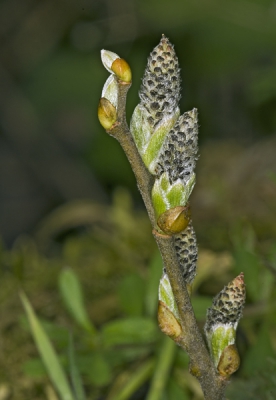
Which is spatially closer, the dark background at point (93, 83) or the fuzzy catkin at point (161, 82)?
the fuzzy catkin at point (161, 82)

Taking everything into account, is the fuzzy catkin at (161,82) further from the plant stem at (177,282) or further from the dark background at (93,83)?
the dark background at (93,83)

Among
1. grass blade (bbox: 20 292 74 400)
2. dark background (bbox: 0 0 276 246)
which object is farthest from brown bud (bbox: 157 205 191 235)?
dark background (bbox: 0 0 276 246)

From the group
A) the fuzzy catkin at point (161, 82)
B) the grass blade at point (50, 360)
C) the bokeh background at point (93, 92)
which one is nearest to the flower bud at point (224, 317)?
the fuzzy catkin at point (161, 82)

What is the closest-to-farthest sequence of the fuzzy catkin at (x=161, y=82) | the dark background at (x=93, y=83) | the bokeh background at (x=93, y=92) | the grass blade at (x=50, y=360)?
the fuzzy catkin at (x=161, y=82) < the grass blade at (x=50, y=360) < the bokeh background at (x=93, y=92) < the dark background at (x=93, y=83)

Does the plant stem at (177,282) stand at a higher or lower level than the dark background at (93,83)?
higher

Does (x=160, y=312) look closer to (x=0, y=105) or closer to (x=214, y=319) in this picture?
(x=214, y=319)
